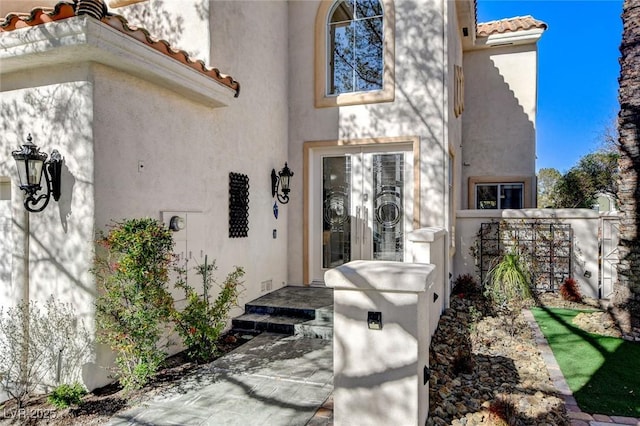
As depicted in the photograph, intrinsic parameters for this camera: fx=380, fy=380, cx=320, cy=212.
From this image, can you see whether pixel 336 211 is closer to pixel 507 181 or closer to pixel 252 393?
pixel 252 393

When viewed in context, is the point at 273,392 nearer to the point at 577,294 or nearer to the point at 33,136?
the point at 33,136

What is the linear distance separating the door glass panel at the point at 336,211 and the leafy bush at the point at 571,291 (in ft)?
17.3

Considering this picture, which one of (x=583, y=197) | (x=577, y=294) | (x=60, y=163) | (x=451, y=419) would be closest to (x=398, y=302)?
(x=451, y=419)

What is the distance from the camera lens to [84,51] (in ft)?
14.7

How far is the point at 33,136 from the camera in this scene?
5.13 metres

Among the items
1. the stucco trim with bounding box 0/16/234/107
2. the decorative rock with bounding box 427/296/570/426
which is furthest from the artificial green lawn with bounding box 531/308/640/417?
the stucco trim with bounding box 0/16/234/107

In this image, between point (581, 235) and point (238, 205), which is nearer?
point (238, 205)

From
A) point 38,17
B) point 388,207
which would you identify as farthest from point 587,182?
point 38,17

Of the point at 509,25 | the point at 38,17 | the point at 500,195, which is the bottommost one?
the point at 500,195

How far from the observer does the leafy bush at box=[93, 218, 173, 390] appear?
455cm

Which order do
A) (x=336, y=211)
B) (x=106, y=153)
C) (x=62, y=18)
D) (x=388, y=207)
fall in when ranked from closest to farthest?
(x=62, y=18), (x=106, y=153), (x=388, y=207), (x=336, y=211)

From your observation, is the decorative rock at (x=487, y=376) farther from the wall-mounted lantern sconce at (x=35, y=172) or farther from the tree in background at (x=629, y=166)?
the wall-mounted lantern sconce at (x=35, y=172)

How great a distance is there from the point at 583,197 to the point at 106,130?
1584cm

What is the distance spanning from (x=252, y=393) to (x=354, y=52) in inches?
297
